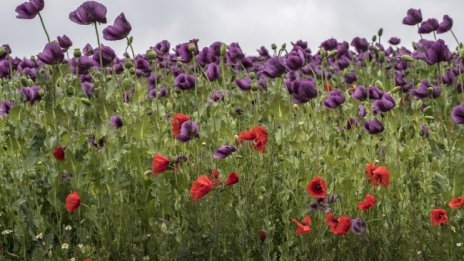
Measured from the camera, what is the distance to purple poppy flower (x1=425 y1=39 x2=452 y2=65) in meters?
5.18

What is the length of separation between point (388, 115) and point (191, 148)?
1658 millimetres

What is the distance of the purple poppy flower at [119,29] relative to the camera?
523 centimetres

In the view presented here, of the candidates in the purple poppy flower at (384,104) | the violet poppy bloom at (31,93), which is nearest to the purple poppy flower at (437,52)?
the purple poppy flower at (384,104)

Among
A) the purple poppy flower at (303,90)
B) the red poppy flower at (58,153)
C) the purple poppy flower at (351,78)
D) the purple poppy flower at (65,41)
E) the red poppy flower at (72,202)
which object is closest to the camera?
the red poppy flower at (72,202)

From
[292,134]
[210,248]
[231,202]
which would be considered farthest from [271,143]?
[210,248]

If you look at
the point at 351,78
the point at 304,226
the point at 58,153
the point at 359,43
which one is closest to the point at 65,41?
the point at 58,153

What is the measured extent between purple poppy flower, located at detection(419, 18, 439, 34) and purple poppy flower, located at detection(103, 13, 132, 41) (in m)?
3.07

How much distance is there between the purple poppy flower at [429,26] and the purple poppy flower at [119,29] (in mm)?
3074

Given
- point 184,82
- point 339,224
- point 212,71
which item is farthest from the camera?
point 212,71

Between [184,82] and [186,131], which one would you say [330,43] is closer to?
[184,82]

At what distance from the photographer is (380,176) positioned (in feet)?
14.3

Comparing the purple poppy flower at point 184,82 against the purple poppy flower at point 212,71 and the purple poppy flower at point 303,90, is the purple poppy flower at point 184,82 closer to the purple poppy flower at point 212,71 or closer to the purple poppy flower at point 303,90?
the purple poppy flower at point 212,71

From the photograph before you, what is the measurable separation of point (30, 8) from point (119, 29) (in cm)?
58

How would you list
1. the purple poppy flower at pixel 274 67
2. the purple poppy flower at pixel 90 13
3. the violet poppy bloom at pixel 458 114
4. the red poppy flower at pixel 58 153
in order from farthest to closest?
the purple poppy flower at pixel 274 67 → the purple poppy flower at pixel 90 13 → the violet poppy bloom at pixel 458 114 → the red poppy flower at pixel 58 153
